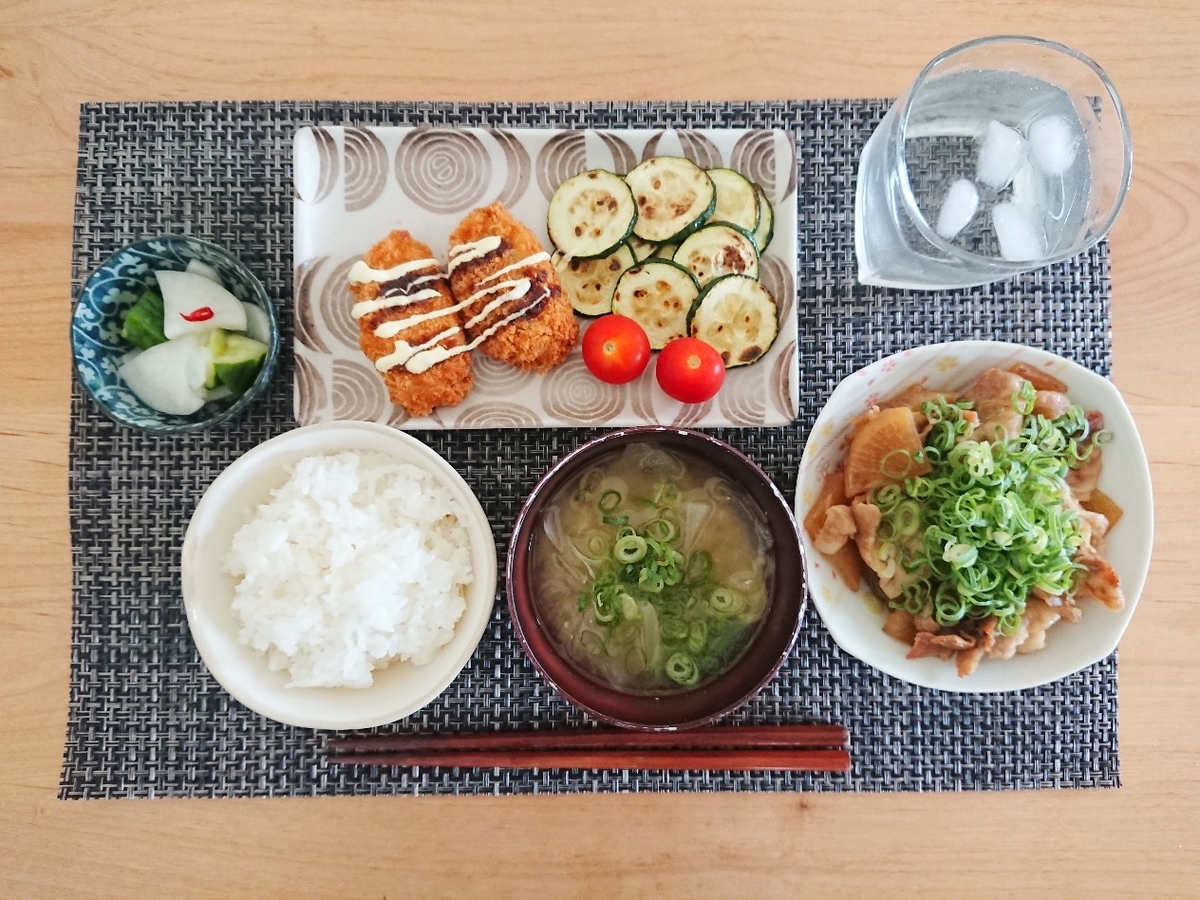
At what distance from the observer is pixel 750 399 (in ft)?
6.63

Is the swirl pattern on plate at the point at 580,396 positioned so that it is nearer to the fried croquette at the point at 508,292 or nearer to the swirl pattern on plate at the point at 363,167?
the fried croquette at the point at 508,292

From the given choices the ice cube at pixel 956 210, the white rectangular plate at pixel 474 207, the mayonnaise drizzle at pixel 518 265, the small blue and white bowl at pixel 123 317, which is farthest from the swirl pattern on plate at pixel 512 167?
the ice cube at pixel 956 210

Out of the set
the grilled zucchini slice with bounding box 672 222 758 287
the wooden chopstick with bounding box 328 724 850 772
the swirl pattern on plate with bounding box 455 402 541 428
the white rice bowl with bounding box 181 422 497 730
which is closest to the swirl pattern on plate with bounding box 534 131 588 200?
the grilled zucchini slice with bounding box 672 222 758 287

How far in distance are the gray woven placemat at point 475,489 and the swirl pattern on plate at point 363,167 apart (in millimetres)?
133

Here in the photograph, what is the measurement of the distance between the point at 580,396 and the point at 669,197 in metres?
0.55

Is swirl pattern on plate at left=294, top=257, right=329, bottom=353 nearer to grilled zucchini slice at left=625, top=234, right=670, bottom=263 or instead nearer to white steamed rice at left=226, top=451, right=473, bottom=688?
white steamed rice at left=226, top=451, right=473, bottom=688

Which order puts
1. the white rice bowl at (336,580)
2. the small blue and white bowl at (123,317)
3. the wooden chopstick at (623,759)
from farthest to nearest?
the wooden chopstick at (623,759) → the small blue and white bowl at (123,317) → the white rice bowl at (336,580)

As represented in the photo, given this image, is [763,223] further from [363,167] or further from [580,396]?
[363,167]

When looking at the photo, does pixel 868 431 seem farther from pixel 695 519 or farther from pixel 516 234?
pixel 516 234

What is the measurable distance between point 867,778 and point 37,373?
241 centimetres

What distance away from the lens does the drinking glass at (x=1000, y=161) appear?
1.88 metres

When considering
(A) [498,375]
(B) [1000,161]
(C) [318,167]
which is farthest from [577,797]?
(B) [1000,161]

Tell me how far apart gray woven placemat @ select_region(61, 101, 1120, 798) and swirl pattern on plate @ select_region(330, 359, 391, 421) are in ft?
0.56

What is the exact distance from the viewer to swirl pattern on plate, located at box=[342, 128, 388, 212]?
2.05 m
